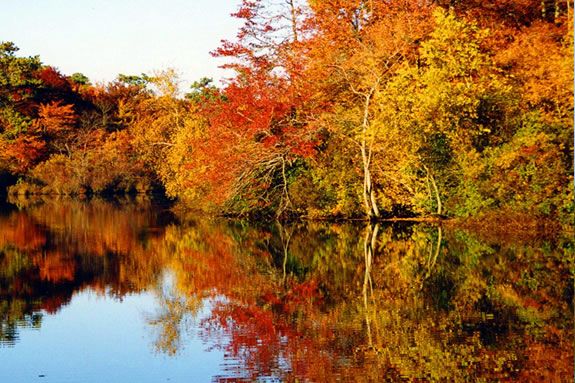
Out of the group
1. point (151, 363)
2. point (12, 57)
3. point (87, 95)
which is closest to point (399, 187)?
point (151, 363)

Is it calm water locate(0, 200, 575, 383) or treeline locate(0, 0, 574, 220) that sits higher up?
treeline locate(0, 0, 574, 220)

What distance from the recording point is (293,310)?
1138cm

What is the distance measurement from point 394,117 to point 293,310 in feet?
37.9

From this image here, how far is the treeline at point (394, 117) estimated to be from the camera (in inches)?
818

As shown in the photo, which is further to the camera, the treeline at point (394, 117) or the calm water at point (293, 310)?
the treeline at point (394, 117)

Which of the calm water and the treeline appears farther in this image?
the treeline

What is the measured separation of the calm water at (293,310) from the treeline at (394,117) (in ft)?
8.48

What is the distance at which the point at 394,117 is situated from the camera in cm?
2180

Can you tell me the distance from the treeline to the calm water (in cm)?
258

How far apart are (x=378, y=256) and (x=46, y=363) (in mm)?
9587

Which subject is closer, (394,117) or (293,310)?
(293,310)

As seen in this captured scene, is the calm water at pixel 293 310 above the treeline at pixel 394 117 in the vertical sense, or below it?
below

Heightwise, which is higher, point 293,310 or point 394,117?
point 394,117

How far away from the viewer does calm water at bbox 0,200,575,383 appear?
8180mm
